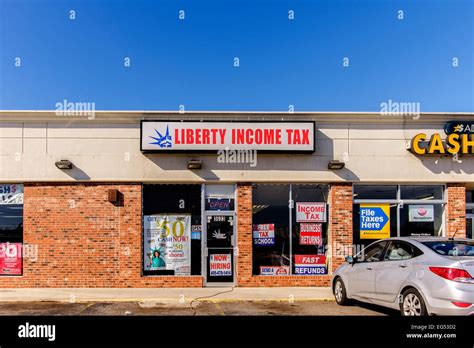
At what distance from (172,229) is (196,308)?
371 centimetres

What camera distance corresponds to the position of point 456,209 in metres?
13.8

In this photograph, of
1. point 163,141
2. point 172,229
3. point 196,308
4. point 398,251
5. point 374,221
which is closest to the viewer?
point 398,251

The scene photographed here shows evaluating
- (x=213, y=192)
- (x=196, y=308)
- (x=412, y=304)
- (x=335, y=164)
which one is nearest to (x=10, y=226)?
(x=213, y=192)

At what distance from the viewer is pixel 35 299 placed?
11375 millimetres

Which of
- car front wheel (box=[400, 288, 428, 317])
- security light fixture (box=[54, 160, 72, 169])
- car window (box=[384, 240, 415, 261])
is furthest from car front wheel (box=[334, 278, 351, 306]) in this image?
security light fixture (box=[54, 160, 72, 169])

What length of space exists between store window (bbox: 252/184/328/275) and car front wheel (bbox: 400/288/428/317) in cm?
552

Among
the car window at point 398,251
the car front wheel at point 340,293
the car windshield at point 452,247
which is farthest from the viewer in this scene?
the car front wheel at point 340,293

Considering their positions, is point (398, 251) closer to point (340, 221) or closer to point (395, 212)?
point (340, 221)

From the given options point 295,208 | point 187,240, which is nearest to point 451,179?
point 295,208

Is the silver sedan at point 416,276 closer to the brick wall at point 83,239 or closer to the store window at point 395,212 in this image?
the store window at point 395,212

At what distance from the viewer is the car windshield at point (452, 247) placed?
7.95m

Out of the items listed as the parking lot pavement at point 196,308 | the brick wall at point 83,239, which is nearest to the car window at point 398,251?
the parking lot pavement at point 196,308

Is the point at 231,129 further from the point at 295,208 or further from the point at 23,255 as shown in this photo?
the point at 23,255
